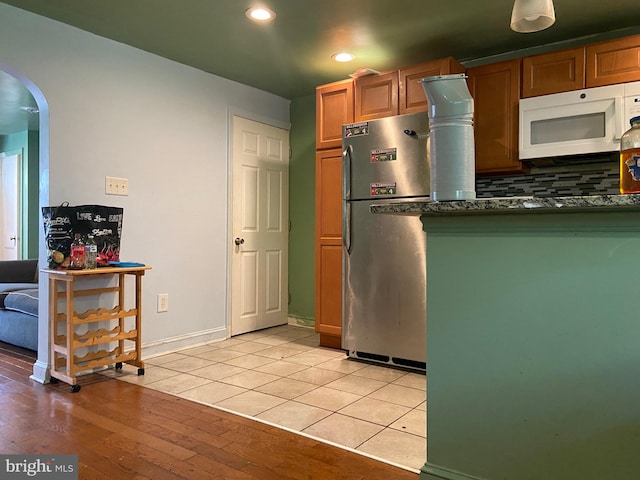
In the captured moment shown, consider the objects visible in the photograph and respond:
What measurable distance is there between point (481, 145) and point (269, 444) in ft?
7.57

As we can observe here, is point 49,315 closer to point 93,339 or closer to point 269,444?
point 93,339

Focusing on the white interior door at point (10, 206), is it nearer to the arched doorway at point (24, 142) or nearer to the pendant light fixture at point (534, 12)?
the arched doorway at point (24, 142)

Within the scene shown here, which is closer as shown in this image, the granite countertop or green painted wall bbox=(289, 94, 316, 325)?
the granite countertop

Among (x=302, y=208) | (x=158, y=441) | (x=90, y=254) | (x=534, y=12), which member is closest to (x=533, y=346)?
(x=534, y=12)

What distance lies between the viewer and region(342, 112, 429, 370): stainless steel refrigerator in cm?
304

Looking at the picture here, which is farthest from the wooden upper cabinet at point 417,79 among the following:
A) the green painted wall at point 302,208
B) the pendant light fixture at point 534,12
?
the green painted wall at point 302,208

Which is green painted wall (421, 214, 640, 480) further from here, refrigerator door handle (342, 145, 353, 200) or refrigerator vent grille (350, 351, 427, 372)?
refrigerator door handle (342, 145, 353, 200)

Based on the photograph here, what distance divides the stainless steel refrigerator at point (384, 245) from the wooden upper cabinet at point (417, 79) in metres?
0.19

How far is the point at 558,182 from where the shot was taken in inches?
124

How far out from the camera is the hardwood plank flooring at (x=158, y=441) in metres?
1.76

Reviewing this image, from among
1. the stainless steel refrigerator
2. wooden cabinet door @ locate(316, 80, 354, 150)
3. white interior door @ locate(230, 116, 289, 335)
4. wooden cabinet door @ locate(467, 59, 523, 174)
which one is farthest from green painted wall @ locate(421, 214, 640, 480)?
white interior door @ locate(230, 116, 289, 335)

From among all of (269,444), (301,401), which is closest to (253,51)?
(301,401)

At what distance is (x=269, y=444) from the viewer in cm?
199

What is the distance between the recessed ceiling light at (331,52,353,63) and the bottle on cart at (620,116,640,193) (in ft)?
8.14
